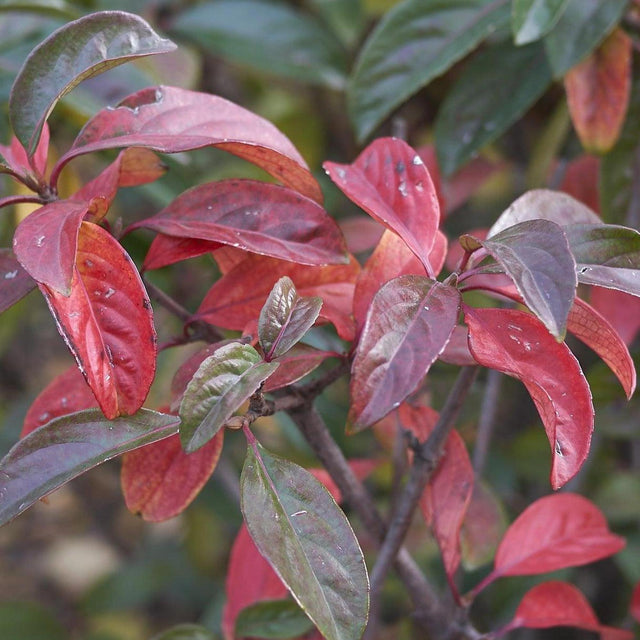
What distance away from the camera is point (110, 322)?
1.56 ft

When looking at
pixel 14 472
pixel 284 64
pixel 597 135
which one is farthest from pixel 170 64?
pixel 14 472

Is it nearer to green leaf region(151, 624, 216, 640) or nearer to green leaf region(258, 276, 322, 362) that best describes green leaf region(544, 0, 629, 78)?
green leaf region(258, 276, 322, 362)

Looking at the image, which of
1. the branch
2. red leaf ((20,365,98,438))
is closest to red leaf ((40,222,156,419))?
red leaf ((20,365,98,438))

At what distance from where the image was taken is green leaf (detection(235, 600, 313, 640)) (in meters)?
0.69

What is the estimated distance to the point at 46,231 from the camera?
47 centimetres

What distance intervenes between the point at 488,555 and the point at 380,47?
0.53 metres

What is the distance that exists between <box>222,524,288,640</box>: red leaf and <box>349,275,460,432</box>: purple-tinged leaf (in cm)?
39

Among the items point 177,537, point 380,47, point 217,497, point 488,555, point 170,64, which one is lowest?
point 177,537

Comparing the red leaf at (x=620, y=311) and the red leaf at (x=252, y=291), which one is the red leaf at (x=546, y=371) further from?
the red leaf at (x=620, y=311)

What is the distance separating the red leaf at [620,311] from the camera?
0.75 m

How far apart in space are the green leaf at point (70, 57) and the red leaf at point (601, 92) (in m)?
0.50

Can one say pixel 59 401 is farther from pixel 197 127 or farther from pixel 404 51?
pixel 404 51

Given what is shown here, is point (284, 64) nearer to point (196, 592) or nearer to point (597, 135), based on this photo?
point (597, 135)

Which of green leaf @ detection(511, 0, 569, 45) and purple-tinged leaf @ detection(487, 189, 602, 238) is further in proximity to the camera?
green leaf @ detection(511, 0, 569, 45)
